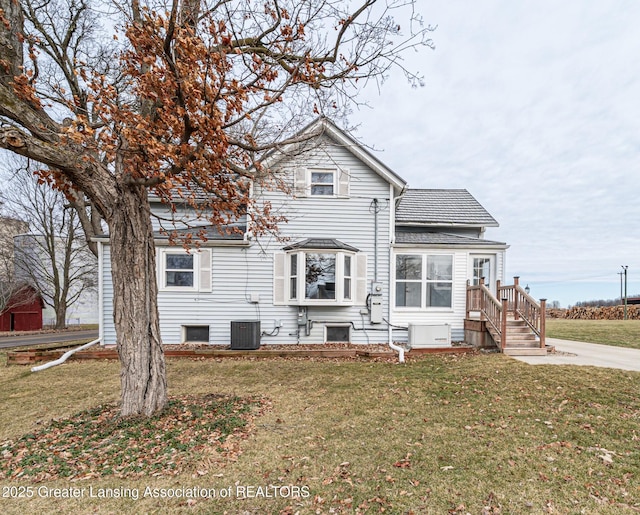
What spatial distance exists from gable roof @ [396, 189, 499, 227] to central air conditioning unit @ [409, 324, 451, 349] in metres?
4.00

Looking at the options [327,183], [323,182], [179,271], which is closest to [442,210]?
[327,183]

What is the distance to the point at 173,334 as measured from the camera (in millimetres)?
9852

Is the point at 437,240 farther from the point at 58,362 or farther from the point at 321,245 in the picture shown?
the point at 58,362

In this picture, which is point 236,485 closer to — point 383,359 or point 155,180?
point 155,180

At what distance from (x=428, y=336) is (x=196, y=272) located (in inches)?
294

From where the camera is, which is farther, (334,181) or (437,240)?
(437,240)

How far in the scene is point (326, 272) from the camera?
968 cm

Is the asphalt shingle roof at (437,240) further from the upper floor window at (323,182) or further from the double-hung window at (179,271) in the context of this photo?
the double-hung window at (179,271)

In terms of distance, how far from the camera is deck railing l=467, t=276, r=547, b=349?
847 centimetres

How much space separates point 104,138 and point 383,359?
25.0 feet

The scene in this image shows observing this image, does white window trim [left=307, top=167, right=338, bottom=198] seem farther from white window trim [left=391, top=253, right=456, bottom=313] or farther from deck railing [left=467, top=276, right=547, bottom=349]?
deck railing [left=467, top=276, right=547, bottom=349]

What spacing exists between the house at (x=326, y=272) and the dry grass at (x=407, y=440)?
2961mm

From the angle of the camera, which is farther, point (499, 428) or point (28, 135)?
point (499, 428)

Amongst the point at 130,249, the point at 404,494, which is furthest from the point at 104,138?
the point at 404,494
